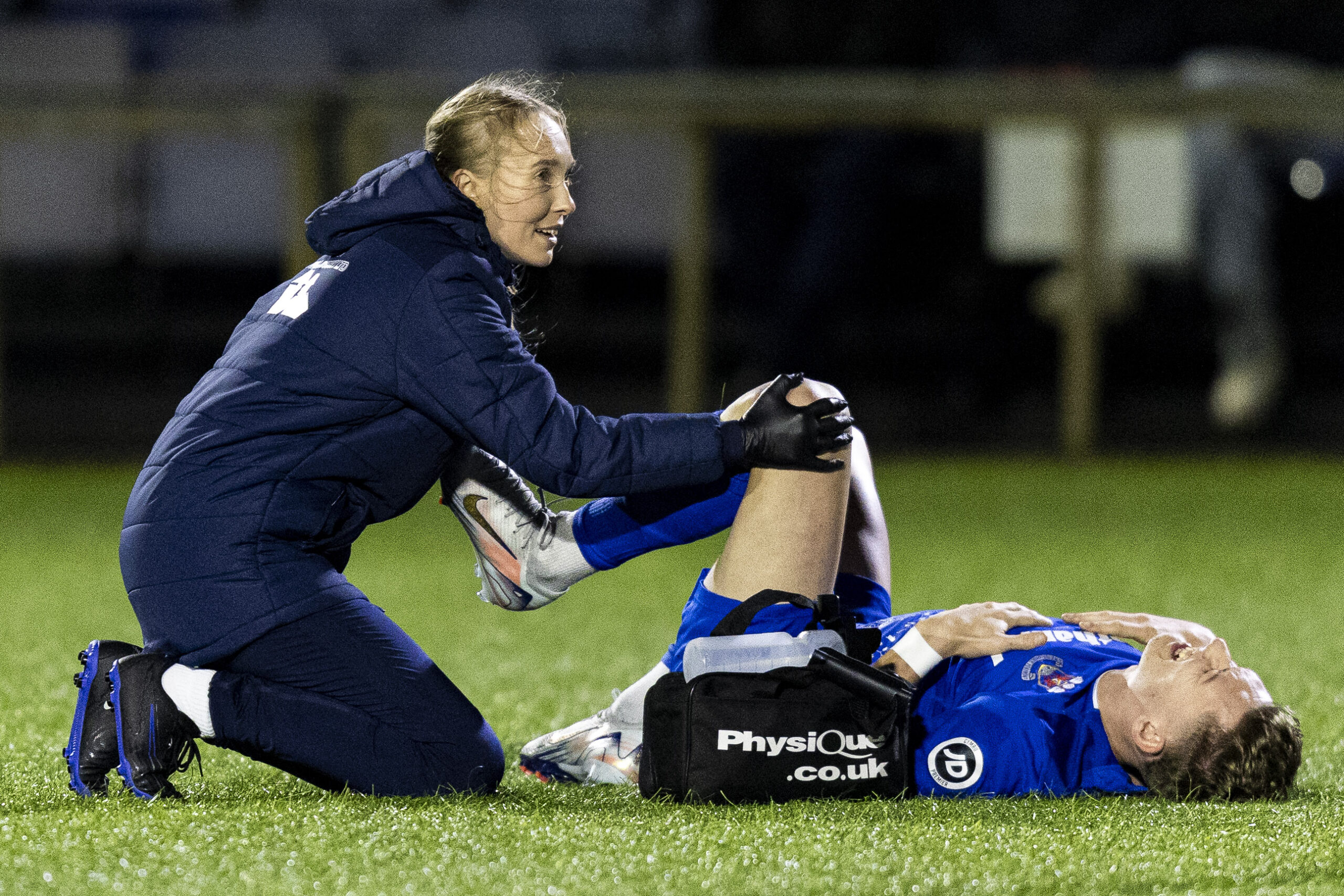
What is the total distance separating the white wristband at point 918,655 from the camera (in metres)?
2.57

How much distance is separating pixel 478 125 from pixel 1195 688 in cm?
134

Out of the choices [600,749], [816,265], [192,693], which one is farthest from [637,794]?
[816,265]

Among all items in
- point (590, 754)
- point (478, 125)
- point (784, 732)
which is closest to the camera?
point (784, 732)

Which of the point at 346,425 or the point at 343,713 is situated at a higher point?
the point at 346,425

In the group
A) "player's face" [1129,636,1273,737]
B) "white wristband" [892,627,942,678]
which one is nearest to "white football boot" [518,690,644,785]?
"white wristband" [892,627,942,678]

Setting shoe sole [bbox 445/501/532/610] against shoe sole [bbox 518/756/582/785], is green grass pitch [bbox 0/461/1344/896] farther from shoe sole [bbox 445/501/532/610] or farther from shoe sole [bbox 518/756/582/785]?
shoe sole [bbox 445/501/532/610]

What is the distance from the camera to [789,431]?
2.46 metres

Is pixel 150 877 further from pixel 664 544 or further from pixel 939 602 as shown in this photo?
pixel 939 602

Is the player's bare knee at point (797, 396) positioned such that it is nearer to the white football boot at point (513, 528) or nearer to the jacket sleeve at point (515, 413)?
the jacket sleeve at point (515, 413)

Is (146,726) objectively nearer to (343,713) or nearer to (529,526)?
(343,713)

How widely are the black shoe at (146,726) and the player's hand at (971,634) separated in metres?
1.08

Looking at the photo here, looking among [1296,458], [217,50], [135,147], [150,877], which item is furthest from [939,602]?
[217,50]

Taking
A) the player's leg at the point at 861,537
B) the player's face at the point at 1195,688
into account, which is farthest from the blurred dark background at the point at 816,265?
the player's face at the point at 1195,688

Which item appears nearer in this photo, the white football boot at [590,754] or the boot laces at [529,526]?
the white football boot at [590,754]
